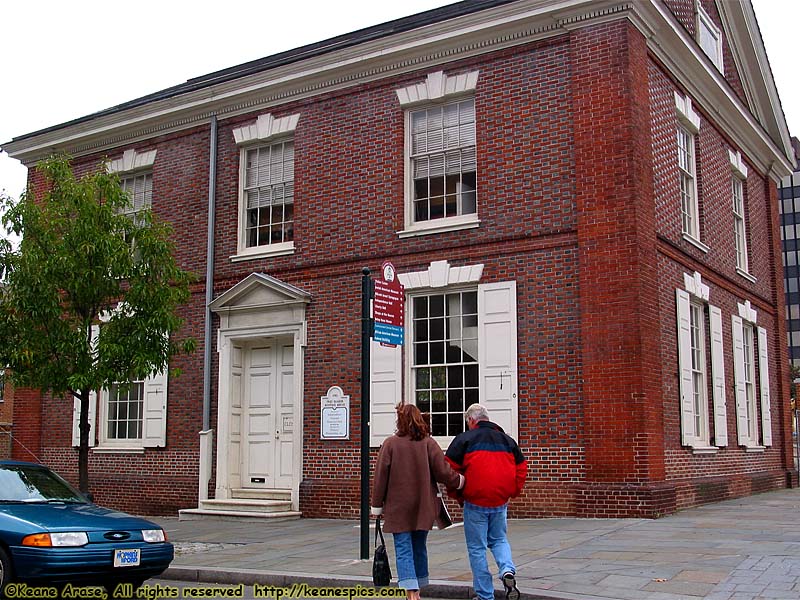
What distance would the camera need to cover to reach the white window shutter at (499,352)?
1403 cm

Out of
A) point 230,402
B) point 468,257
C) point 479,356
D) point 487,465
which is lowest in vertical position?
point 487,465

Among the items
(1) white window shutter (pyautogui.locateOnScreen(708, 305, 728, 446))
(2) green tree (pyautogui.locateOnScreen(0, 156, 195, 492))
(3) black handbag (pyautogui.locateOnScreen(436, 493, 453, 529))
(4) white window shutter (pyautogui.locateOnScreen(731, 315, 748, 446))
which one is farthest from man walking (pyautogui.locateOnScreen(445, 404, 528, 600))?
(4) white window shutter (pyautogui.locateOnScreen(731, 315, 748, 446))

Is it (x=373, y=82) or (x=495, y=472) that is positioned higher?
(x=373, y=82)

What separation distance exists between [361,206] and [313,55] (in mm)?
2893

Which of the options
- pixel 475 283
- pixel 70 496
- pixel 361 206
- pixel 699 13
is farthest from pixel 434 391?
pixel 699 13

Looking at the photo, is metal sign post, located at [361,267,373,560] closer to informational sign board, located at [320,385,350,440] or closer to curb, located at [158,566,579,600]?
curb, located at [158,566,579,600]

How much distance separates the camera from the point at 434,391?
1488 cm

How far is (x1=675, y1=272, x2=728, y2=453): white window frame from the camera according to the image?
15.0 meters

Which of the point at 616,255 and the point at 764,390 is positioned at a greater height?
the point at 616,255

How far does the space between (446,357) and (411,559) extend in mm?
7244

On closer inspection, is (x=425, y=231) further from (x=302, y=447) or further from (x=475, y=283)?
(x=302, y=447)

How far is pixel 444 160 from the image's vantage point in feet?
50.6

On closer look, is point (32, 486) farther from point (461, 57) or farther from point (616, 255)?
point (461, 57)

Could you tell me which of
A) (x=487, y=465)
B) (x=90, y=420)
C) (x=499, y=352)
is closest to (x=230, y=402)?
(x=90, y=420)
